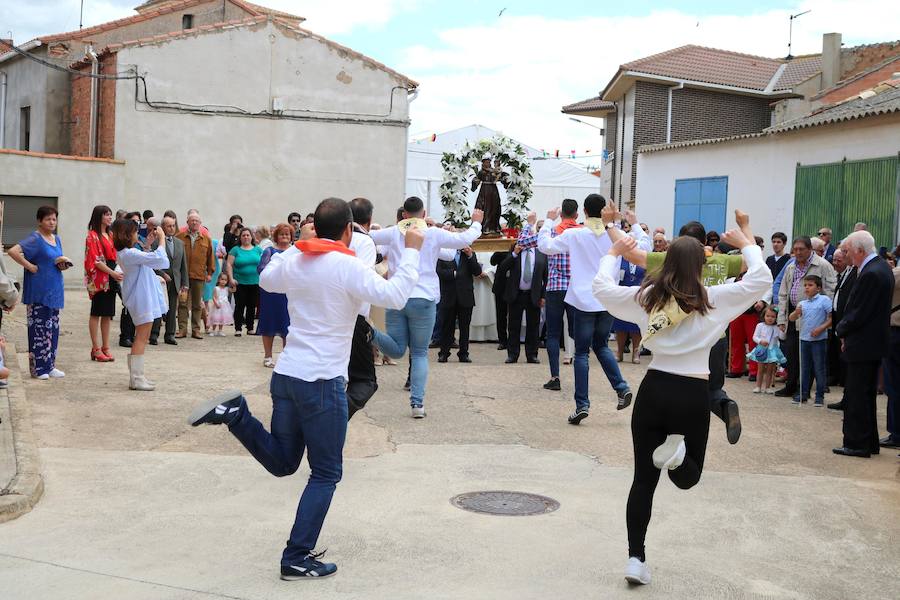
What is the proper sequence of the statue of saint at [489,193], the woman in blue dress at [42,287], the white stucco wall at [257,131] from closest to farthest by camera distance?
the woman in blue dress at [42,287], the statue of saint at [489,193], the white stucco wall at [257,131]

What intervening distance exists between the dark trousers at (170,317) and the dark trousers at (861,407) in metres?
9.85

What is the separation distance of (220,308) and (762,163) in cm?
1290

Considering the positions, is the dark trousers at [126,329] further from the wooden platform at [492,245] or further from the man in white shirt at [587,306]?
the man in white shirt at [587,306]

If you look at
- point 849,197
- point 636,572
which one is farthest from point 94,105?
point 636,572

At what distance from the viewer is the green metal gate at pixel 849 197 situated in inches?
688

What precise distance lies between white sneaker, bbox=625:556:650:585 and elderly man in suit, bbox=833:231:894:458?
4.40 m

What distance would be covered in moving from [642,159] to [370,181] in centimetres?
844

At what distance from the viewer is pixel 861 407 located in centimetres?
876

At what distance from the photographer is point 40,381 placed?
35.7 feet

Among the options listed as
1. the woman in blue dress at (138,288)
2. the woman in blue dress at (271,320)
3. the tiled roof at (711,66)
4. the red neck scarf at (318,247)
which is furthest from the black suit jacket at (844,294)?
the tiled roof at (711,66)

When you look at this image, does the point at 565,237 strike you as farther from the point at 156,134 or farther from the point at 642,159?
the point at 156,134

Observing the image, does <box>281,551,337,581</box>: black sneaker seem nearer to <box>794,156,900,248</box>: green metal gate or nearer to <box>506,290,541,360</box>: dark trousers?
<box>506,290,541,360</box>: dark trousers

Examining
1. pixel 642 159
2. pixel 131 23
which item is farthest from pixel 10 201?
pixel 642 159

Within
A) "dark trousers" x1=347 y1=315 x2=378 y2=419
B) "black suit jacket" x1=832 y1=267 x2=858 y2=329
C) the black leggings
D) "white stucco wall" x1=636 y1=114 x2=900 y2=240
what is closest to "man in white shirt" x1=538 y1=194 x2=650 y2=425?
"black suit jacket" x1=832 y1=267 x2=858 y2=329
